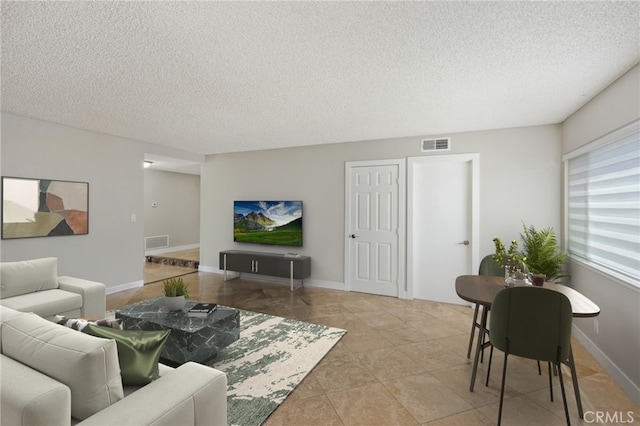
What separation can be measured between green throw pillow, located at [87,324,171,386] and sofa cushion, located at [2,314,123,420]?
0.09 m

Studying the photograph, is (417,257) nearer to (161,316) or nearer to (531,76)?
(531,76)

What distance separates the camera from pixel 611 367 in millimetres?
2531

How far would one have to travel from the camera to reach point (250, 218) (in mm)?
5820

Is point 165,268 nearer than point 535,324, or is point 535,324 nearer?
point 535,324

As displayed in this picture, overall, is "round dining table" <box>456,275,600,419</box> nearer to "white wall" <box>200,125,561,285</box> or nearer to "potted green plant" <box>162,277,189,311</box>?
"white wall" <box>200,125,561,285</box>

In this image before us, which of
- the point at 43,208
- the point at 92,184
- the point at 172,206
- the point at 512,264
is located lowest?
the point at 512,264

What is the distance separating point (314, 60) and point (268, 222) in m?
3.74

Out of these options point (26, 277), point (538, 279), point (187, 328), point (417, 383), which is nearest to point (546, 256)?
point (538, 279)

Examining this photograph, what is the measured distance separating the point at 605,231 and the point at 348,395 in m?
2.83

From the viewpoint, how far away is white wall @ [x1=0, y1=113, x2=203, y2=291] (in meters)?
3.76

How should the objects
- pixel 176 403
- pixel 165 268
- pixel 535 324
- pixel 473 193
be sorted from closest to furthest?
1. pixel 176 403
2. pixel 535 324
3. pixel 473 193
4. pixel 165 268

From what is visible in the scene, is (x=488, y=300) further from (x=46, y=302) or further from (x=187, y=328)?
(x=46, y=302)

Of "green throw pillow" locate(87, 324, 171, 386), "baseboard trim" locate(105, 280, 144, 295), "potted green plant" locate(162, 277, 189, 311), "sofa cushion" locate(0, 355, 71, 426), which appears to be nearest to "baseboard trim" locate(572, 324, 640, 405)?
"green throw pillow" locate(87, 324, 171, 386)

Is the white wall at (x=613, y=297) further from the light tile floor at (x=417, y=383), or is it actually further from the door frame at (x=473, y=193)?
the door frame at (x=473, y=193)
